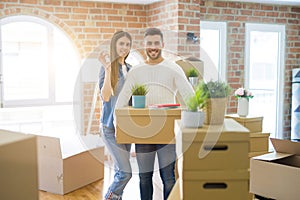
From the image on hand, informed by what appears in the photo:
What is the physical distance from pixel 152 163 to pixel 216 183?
89 cm

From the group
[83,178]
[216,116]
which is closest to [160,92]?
[216,116]

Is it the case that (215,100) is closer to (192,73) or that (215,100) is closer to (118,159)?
(118,159)

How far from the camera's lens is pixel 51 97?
13.9ft

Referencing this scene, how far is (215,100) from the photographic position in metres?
1.38

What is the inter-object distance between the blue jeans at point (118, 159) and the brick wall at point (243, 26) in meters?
2.44

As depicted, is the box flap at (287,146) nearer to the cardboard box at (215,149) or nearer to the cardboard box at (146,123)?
the cardboard box at (146,123)

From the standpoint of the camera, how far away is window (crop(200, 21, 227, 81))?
434cm

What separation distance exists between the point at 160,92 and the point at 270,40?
127 inches

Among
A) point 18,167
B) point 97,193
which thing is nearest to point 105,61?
point 18,167

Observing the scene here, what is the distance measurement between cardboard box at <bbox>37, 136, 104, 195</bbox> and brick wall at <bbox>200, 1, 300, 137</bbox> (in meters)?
1.95

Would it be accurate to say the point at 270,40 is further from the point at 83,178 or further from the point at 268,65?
the point at 83,178

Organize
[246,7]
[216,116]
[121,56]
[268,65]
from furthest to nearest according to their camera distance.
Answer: [268,65] → [246,7] → [121,56] → [216,116]

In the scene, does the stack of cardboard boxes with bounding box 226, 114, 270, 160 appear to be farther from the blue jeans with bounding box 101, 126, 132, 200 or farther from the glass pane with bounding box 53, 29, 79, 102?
the glass pane with bounding box 53, 29, 79, 102

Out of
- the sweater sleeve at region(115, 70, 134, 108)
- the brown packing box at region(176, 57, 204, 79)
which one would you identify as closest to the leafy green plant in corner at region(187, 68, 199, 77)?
the brown packing box at region(176, 57, 204, 79)
